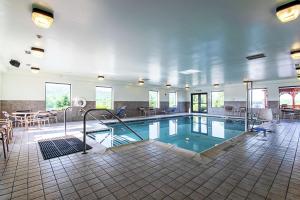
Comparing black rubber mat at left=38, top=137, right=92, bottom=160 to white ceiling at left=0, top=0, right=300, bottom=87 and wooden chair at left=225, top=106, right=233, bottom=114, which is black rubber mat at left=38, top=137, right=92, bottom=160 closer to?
white ceiling at left=0, top=0, right=300, bottom=87

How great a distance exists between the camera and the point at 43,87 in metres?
7.92

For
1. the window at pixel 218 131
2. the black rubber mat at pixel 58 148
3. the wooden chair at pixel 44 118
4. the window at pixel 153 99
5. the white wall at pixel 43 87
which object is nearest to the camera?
the black rubber mat at pixel 58 148

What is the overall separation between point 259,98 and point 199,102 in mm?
4900

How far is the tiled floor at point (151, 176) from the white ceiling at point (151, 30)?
2482 millimetres

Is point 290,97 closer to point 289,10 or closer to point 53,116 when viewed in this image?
point 289,10

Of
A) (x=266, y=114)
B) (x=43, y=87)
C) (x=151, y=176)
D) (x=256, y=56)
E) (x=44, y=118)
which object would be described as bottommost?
(x=151, y=176)

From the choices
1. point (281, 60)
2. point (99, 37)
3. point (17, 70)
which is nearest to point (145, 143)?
point (99, 37)

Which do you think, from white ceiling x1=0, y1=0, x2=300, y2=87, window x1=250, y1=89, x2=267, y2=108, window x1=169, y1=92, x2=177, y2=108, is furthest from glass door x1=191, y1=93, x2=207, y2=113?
white ceiling x1=0, y1=0, x2=300, y2=87

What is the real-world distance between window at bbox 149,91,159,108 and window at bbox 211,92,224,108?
500 centimetres

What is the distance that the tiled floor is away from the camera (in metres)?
1.86

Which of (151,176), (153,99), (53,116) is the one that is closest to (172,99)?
(153,99)

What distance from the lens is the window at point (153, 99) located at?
520 inches

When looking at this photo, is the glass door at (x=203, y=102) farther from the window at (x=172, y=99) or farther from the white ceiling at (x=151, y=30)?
the white ceiling at (x=151, y=30)

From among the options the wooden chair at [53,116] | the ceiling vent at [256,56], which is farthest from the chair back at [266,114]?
the wooden chair at [53,116]
